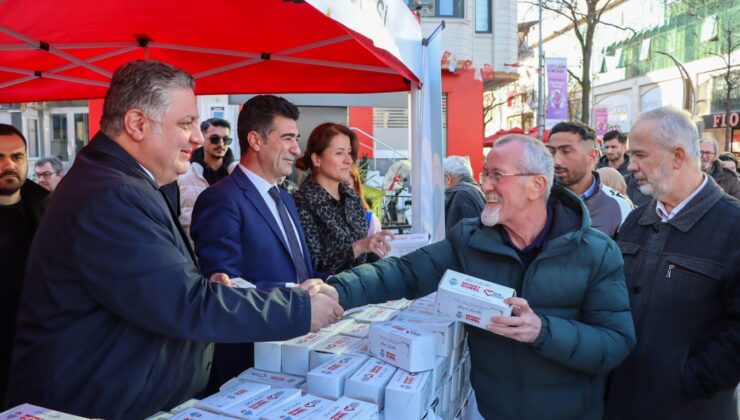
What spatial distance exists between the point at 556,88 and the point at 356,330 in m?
17.7

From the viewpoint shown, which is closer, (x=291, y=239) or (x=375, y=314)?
(x=375, y=314)

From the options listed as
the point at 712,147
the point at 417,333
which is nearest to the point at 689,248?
the point at 417,333

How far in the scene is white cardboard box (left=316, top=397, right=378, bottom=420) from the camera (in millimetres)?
1635

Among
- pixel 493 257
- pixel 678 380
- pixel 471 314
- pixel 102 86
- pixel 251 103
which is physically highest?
pixel 102 86

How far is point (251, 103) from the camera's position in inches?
121

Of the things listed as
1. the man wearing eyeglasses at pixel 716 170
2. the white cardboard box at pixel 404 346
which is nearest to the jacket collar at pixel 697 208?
the white cardboard box at pixel 404 346

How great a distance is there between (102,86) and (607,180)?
470 centimetres

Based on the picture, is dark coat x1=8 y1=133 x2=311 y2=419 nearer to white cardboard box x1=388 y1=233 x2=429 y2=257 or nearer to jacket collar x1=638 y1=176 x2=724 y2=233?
white cardboard box x1=388 y1=233 x2=429 y2=257

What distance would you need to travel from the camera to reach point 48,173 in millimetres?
6168

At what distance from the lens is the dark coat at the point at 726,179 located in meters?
7.61

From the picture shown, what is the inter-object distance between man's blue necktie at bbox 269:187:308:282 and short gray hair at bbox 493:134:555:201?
115cm

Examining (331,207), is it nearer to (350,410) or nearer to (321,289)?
(321,289)

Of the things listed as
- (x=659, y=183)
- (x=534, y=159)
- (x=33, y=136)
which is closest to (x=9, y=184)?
(x=534, y=159)

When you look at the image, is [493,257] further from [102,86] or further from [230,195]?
[102,86]
